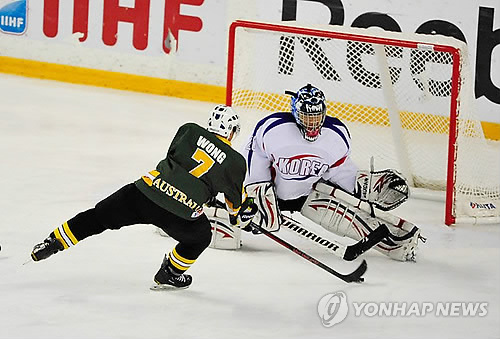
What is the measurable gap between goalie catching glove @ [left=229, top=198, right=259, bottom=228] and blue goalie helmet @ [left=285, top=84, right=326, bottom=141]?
497 mm

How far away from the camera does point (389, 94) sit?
5.62m

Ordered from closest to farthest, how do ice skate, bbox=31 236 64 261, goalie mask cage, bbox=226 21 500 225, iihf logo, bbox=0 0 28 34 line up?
1. ice skate, bbox=31 236 64 261
2. goalie mask cage, bbox=226 21 500 225
3. iihf logo, bbox=0 0 28 34

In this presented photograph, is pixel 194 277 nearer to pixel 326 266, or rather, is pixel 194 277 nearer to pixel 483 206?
pixel 326 266

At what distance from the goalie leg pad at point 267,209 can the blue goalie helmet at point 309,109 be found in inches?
11.2

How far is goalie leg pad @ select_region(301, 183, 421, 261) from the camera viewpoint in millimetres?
4473

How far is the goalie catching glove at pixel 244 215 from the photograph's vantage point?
12.8 feet

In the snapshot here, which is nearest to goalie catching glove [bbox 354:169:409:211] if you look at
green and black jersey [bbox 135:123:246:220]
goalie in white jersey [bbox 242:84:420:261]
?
goalie in white jersey [bbox 242:84:420:261]

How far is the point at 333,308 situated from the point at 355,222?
0.70 metres


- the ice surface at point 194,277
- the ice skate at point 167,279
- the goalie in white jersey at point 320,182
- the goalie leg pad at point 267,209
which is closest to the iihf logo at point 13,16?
the ice surface at point 194,277

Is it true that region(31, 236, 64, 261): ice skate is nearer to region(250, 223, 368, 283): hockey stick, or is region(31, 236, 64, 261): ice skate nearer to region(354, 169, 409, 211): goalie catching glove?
region(250, 223, 368, 283): hockey stick

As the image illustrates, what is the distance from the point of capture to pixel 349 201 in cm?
473

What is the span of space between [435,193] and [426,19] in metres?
1.53

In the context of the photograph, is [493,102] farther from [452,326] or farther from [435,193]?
[452,326]

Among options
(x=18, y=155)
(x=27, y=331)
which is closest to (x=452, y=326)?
(x=27, y=331)
